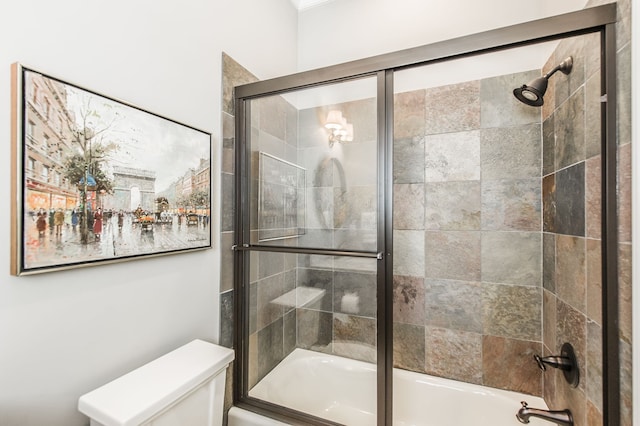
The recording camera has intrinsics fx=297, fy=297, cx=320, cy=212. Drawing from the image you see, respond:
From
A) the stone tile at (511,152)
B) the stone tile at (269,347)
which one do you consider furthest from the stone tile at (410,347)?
the stone tile at (511,152)

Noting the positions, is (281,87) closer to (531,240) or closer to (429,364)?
(531,240)

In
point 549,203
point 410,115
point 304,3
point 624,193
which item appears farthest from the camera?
point 304,3

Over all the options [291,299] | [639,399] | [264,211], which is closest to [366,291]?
[291,299]

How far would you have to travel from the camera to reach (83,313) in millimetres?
940

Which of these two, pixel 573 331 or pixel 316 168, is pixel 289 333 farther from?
pixel 573 331

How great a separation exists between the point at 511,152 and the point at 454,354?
123 cm

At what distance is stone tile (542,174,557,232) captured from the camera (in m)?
1.47

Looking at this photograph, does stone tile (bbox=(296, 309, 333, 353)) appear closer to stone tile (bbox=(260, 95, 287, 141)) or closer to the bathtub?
the bathtub

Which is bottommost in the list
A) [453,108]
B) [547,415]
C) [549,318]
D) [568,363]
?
[547,415]

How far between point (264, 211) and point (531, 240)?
4.81 feet

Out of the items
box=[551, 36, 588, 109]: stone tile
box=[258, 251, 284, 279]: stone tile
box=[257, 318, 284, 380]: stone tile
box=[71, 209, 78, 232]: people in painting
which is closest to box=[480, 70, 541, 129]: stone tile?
box=[551, 36, 588, 109]: stone tile

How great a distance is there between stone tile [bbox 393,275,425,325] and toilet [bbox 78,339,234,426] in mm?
1123

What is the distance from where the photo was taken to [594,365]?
1074 millimetres

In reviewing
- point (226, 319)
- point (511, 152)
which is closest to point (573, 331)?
point (511, 152)
